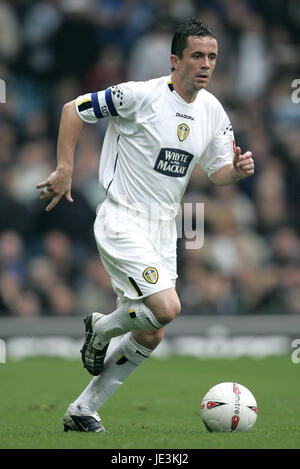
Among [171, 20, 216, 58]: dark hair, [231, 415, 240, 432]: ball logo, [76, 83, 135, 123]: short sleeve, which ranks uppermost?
[171, 20, 216, 58]: dark hair

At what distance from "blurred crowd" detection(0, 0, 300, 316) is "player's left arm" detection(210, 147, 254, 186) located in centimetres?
622

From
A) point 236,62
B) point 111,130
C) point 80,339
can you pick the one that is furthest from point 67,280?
point 111,130

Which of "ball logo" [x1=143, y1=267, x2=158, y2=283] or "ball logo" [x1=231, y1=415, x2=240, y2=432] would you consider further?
"ball logo" [x1=231, y1=415, x2=240, y2=432]

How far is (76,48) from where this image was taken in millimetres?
15305

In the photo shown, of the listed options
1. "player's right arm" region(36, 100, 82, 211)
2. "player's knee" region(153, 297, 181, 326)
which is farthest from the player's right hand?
"player's knee" region(153, 297, 181, 326)

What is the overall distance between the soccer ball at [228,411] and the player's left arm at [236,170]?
4.98ft

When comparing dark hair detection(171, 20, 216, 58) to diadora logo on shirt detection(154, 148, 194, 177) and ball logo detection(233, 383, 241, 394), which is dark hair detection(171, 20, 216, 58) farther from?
ball logo detection(233, 383, 241, 394)

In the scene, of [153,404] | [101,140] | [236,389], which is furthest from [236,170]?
[101,140]

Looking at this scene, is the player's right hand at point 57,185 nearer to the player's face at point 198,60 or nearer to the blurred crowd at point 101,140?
the player's face at point 198,60

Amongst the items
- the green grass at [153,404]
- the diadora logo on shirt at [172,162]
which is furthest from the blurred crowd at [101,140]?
the diadora logo on shirt at [172,162]

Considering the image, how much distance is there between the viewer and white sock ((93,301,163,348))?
6266mm

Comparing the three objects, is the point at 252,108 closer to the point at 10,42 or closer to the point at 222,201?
the point at 222,201

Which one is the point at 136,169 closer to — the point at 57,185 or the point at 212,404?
the point at 57,185

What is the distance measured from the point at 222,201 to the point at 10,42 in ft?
14.5
